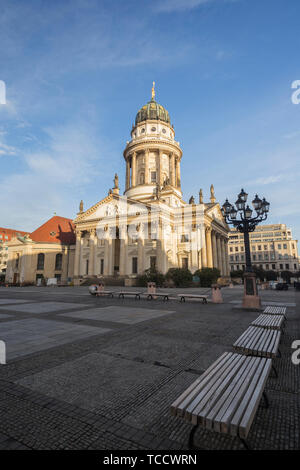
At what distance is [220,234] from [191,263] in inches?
613

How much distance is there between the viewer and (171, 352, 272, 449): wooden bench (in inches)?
94.6

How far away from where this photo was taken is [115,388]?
402cm

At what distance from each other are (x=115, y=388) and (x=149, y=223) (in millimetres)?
39466

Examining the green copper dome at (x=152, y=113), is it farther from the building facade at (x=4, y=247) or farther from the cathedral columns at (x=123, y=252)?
the building facade at (x=4, y=247)

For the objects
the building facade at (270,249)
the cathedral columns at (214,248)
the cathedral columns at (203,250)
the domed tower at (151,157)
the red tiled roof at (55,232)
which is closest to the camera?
the cathedral columns at (203,250)

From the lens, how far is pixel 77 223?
50.8 meters

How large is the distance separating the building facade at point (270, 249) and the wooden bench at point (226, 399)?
323 feet

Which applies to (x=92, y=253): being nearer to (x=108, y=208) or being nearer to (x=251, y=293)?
(x=108, y=208)

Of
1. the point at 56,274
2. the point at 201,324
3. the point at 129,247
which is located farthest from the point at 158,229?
the point at 201,324

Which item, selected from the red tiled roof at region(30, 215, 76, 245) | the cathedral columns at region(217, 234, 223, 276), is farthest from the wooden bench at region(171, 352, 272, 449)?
the red tiled roof at region(30, 215, 76, 245)

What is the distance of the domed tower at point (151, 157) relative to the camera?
52.9 meters

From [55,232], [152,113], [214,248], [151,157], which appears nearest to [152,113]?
[152,113]

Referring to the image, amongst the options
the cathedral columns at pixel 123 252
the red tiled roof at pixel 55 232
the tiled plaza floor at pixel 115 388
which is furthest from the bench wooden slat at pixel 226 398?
the red tiled roof at pixel 55 232

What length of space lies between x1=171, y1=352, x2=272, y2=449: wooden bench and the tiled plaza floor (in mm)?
412
